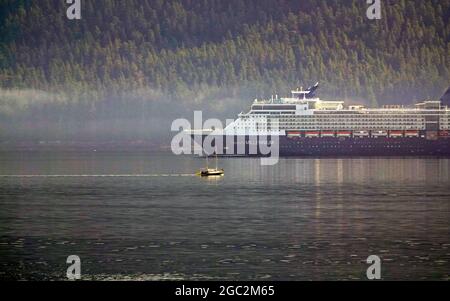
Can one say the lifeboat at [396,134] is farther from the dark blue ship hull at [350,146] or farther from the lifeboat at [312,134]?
the lifeboat at [312,134]

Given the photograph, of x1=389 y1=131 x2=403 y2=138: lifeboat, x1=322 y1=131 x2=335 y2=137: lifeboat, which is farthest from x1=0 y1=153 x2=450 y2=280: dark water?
x1=389 y1=131 x2=403 y2=138: lifeboat

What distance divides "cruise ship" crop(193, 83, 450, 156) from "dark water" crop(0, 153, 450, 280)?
81255mm

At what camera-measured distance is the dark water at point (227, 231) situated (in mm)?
36938

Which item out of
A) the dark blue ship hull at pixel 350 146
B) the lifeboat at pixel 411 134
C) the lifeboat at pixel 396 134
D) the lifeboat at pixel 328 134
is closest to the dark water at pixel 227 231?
the dark blue ship hull at pixel 350 146

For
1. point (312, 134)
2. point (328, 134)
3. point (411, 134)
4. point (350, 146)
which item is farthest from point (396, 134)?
point (312, 134)

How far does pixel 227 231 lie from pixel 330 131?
402ft

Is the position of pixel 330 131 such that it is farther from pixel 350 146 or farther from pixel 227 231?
pixel 227 231

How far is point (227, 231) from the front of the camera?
4800 cm

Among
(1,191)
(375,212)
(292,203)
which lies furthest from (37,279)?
(1,191)

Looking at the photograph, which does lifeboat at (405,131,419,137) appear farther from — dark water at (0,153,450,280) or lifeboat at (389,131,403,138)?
dark water at (0,153,450,280)
